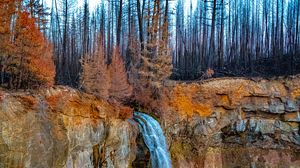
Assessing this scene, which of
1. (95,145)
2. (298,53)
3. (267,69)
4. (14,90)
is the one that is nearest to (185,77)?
(267,69)

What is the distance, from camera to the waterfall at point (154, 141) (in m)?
13.8

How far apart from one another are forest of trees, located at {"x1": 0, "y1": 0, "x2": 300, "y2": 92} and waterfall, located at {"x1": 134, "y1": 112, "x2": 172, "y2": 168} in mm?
1853

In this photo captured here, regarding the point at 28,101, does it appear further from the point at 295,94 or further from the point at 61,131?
the point at 295,94

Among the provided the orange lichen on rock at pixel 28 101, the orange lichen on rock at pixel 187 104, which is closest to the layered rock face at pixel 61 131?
the orange lichen on rock at pixel 28 101

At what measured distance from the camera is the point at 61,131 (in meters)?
9.66

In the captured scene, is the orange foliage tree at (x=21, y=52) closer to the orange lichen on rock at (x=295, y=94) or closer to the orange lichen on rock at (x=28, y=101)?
the orange lichen on rock at (x=28, y=101)

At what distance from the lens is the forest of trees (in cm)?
941

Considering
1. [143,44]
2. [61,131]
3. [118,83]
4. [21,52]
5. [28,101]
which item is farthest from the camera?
[143,44]

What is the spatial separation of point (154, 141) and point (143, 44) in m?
6.51

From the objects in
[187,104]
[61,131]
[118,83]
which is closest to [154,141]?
[118,83]

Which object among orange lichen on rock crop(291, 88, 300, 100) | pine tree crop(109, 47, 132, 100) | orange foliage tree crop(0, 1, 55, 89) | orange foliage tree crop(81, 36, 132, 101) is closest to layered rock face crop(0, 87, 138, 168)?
orange foliage tree crop(0, 1, 55, 89)

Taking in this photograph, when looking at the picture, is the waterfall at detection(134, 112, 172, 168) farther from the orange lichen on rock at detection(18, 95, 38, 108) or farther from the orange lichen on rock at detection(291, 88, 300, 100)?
the orange lichen on rock at detection(291, 88, 300, 100)

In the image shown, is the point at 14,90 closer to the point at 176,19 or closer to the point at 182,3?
the point at 176,19

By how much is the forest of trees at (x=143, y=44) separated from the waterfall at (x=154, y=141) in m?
1.85
